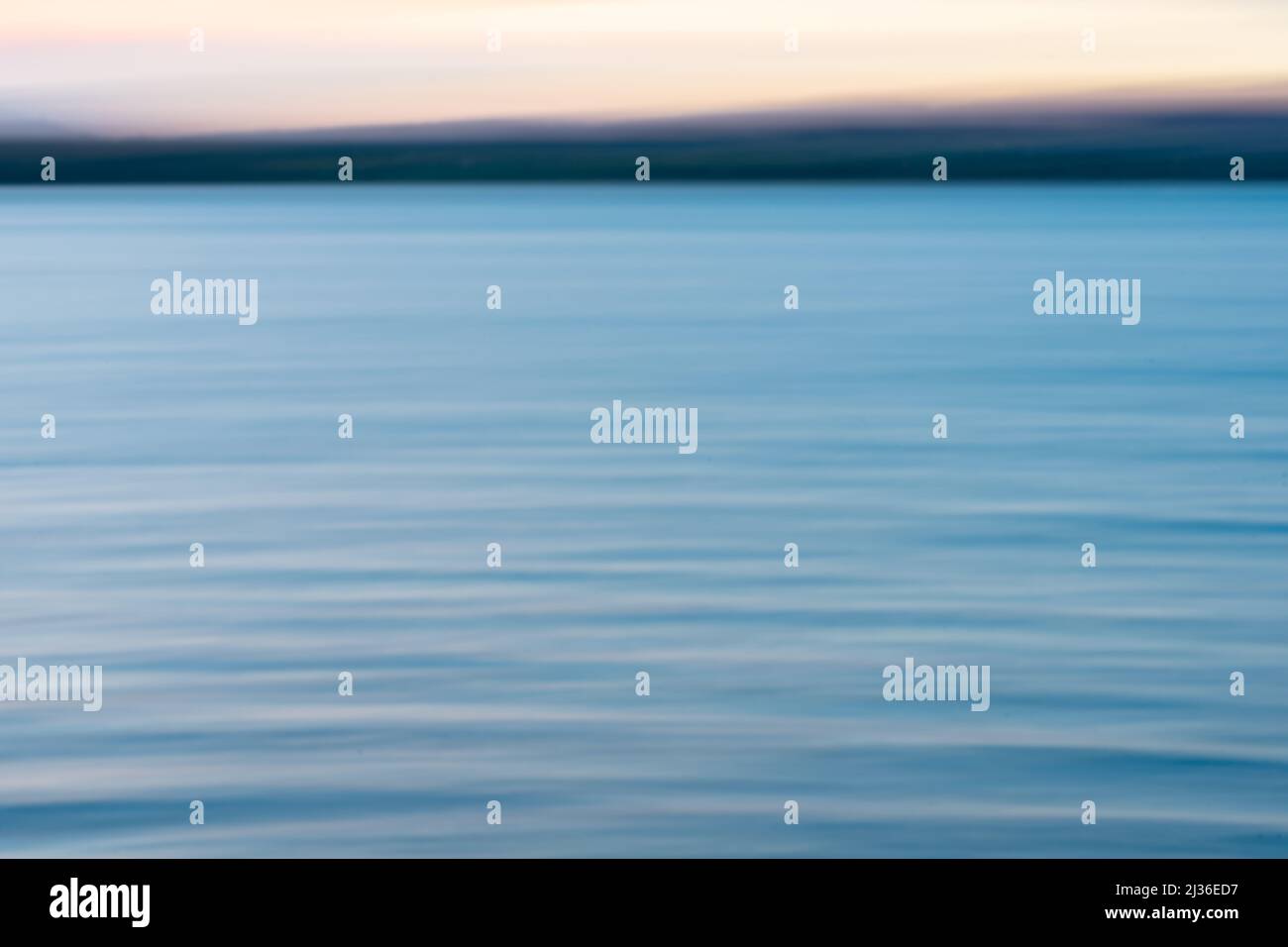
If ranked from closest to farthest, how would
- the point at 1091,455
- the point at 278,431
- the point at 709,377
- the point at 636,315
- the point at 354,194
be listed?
the point at 1091,455 → the point at 278,431 → the point at 709,377 → the point at 636,315 → the point at 354,194

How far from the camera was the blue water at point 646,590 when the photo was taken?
419cm

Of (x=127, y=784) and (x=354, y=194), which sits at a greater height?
(x=354, y=194)

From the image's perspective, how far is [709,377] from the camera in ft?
34.2

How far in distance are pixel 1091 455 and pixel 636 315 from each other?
21.0 feet

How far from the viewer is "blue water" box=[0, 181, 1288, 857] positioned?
4191 mm

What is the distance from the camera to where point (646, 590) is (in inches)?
230

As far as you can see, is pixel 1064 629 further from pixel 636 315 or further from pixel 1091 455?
pixel 636 315
